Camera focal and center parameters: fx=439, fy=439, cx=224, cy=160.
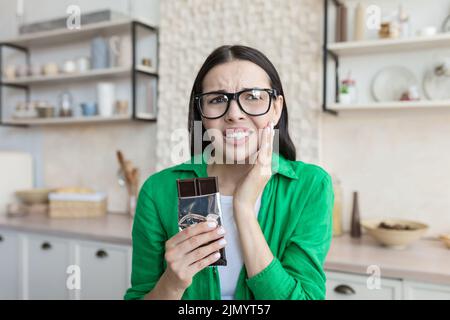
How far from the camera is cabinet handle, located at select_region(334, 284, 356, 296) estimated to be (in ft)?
5.13

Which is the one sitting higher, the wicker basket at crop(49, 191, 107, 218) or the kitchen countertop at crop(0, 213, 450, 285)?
the wicker basket at crop(49, 191, 107, 218)

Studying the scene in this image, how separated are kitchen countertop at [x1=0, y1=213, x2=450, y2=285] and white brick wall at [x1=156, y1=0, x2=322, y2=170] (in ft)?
1.52

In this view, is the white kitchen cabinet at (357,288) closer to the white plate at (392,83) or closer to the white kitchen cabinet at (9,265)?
the white plate at (392,83)

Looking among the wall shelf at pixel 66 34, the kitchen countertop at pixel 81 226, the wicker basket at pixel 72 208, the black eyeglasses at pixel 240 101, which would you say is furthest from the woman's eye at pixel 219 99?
the wicker basket at pixel 72 208

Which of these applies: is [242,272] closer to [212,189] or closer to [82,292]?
[212,189]

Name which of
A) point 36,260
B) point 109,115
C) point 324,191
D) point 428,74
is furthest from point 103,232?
point 428,74

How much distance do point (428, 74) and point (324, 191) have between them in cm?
129

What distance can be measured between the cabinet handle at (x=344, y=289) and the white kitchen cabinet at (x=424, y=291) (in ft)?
0.58

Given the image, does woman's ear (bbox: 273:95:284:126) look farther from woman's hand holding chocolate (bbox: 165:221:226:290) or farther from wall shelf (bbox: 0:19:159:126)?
wall shelf (bbox: 0:19:159:126)

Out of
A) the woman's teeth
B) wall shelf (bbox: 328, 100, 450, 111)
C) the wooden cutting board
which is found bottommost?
the wooden cutting board

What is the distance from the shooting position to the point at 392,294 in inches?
59.6

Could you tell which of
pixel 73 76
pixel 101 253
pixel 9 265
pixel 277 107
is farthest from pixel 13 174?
pixel 277 107

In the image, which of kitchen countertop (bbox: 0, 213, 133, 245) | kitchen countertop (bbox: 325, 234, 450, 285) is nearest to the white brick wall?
kitchen countertop (bbox: 0, 213, 133, 245)

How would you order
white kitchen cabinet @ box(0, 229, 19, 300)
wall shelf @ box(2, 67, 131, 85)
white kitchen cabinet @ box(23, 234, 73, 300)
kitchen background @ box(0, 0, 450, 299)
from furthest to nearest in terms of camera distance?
wall shelf @ box(2, 67, 131, 85) < white kitchen cabinet @ box(0, 229, 19, 300) < white kitchen cabinet @ box(23, 234, 73, 300) < kitchen background @ box(0, 0, 450, 299)
